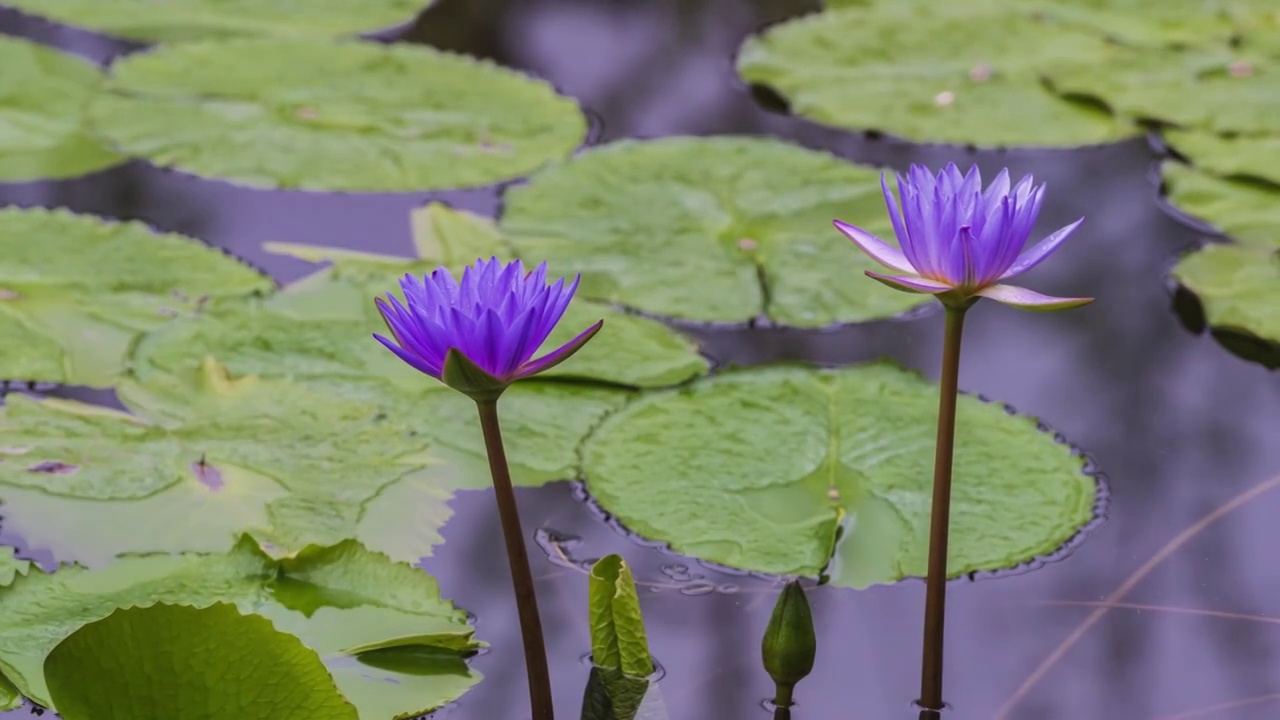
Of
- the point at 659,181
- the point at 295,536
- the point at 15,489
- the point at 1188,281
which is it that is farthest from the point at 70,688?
the point at 1188,281

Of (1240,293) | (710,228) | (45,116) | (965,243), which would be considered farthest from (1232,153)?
(45,116)

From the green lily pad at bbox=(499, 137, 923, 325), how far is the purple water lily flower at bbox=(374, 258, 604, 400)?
1105mm

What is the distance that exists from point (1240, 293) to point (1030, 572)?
3.26 feet

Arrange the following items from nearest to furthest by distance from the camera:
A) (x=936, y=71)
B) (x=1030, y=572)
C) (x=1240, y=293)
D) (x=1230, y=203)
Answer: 1. (x=1030, y=572)
2. (x=1240, y=293)
3. (x=1230, y=203)
4. (x=936, y=71)

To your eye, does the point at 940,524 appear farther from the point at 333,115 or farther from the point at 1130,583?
the point at 333,115

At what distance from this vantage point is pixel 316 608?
65.0 inches

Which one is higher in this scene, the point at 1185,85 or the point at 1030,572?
the point at 1185,85

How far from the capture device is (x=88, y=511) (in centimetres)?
184

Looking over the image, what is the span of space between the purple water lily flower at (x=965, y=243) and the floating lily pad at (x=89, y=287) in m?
1.35

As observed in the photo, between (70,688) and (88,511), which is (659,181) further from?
(70,688)

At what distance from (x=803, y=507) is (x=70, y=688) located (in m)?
1.00

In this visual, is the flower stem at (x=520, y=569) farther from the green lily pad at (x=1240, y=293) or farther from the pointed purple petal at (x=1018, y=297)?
the green lily pad at (x=1240, y=293)

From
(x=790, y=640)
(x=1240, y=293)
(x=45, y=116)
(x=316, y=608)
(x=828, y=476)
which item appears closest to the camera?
(x=790, y=640)

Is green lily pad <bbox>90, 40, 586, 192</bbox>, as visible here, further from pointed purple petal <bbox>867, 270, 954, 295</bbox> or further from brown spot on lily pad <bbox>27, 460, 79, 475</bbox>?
pointed purple petal <bbox>867, 270, 954, 295</bbox>
